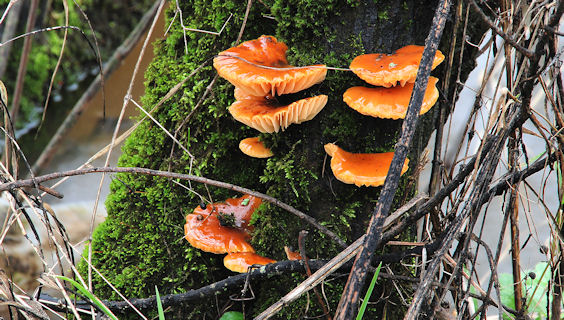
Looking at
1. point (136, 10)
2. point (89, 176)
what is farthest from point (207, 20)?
point (136, 10)

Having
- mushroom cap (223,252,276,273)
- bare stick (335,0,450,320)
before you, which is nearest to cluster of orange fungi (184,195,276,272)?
mushroom cap (223,252,276,273)

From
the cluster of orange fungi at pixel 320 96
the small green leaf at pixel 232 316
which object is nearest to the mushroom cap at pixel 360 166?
the cluster of orange fungi at pixel 320 96

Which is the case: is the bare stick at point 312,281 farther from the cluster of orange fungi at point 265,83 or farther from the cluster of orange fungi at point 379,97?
the cluster of orange fungi at point 265,83

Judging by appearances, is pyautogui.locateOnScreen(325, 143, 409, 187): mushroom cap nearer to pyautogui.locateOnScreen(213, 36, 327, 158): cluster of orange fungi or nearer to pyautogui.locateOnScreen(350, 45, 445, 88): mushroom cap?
pyautogui.locateOnScreen(213, 36, 327, 158): cluster of orange fungi

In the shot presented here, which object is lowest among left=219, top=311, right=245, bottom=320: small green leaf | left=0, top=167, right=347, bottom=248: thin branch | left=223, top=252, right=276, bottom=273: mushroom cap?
left=219, top=311, right=245, bottom=320: small green leaf

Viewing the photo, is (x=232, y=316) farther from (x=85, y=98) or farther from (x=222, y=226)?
(x=85, y=98)

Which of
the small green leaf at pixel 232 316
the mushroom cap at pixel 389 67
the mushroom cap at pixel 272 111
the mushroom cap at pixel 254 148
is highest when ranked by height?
the mushroom cap at pixel 389 67
